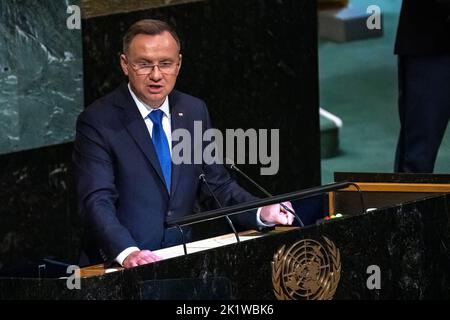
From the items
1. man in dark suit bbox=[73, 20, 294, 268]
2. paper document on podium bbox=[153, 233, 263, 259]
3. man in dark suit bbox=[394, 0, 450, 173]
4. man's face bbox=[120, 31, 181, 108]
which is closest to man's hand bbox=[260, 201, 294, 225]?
man in dark suit bbox=[73, 20, 294, 268]

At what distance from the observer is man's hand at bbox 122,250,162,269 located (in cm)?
527

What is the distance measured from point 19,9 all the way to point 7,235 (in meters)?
1.17

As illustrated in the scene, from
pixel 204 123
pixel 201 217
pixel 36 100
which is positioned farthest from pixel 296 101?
pixel 201 217

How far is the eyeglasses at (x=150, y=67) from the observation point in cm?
592

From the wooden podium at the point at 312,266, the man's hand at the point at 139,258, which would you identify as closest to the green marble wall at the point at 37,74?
the wooden podium at the point at 312,266

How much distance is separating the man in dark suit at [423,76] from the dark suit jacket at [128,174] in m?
1.73

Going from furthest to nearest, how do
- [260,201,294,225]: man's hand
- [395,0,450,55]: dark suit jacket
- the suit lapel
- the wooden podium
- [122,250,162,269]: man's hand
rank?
[395,0,450,55]: dark suit jacket → the suit lapel → [260,201,294,225]: man's hand → [122,250,162,269]: man's hand → the wooden podium

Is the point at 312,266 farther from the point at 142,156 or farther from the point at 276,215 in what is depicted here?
the point at 142,156

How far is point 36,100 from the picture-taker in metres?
7.83

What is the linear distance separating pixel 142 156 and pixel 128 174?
0.29 ft

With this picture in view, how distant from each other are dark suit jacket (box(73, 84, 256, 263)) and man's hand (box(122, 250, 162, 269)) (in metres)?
0.45

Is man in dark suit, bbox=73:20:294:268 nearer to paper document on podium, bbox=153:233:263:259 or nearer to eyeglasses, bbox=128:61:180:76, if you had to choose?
eyeglasses, bbox=128:61:180:76

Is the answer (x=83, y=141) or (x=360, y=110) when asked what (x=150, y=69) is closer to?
(x=83, y=141)

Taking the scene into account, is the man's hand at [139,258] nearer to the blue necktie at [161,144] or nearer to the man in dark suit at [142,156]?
the man in dark suit at [142,156]
